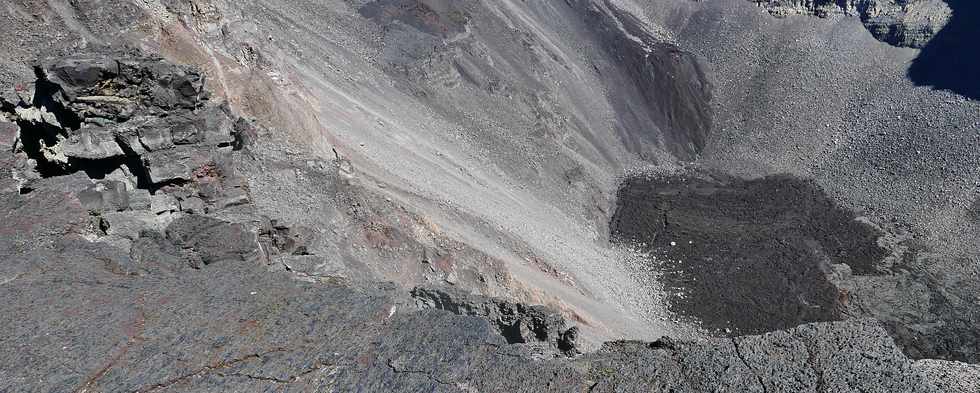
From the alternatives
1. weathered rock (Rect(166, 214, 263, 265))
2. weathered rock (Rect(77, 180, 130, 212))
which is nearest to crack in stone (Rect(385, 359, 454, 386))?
weathered rock (Rect(166, 214, 263, 265))

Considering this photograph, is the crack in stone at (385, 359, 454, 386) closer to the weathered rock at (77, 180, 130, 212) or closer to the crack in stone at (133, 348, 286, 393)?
the crack in stone at (133, 348, 286, 393)

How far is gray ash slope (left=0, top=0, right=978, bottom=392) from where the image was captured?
673 cm

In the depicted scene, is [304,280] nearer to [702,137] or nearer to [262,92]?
[262,92]

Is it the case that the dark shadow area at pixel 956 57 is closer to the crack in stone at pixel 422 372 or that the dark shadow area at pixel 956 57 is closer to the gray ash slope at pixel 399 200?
the gray ash slope at pixel 399 200

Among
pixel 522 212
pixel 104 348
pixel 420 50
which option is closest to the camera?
pixel 104 348

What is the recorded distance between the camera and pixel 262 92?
16.4m

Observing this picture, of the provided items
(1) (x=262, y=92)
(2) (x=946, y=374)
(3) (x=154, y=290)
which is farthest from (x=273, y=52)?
(2) (x=946, y=374)

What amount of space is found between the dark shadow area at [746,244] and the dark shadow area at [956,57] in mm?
10420

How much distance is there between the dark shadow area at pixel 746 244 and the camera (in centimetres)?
2298

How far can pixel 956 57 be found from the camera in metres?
35.3

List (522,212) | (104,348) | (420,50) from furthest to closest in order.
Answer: (420,50), (522,212), (104,348)

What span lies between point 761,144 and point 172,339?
3342cm

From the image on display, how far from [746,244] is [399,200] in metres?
15.9

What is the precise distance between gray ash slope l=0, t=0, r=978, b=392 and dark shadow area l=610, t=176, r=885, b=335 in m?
0.50
